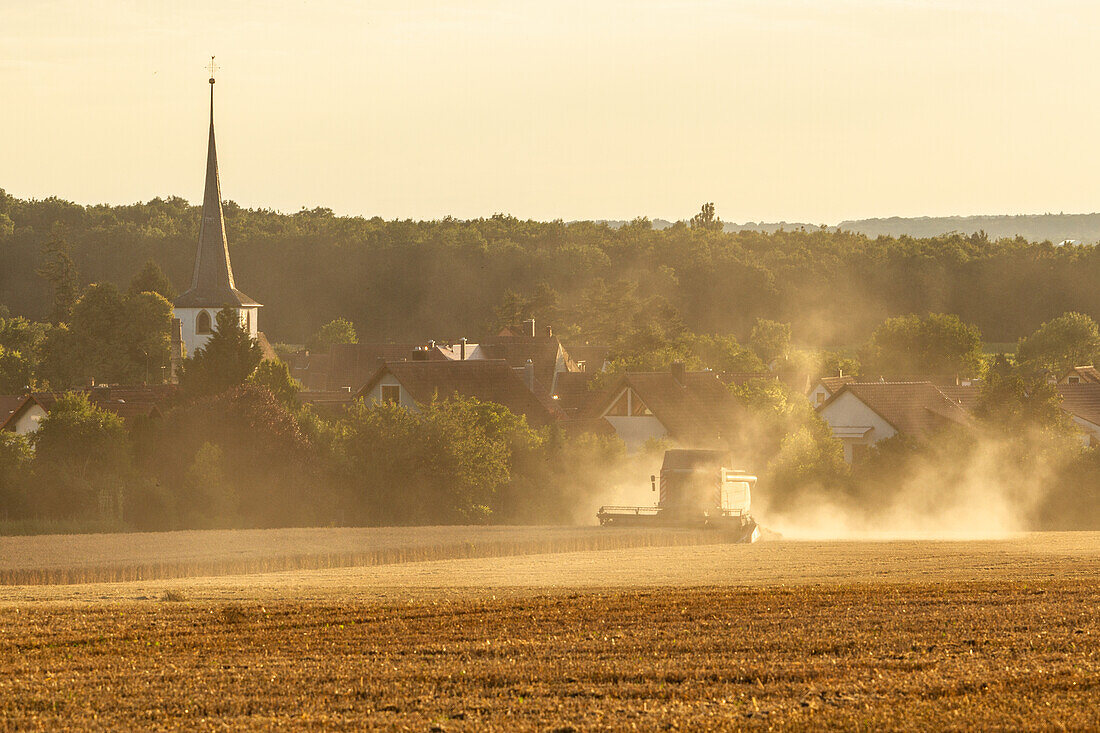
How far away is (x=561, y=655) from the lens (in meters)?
16.4

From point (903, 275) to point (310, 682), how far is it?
575 ft

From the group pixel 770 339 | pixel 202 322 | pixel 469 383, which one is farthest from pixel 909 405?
pixel 770 339

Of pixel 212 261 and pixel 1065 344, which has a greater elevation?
pixel 212 261

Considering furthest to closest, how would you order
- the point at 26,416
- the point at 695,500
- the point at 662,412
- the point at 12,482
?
the point at 662,412, the point at 26,416, the point at 12,482, the point at 695,500

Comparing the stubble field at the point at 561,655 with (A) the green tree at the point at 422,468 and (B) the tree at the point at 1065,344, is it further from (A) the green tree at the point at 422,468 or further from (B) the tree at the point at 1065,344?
(B) the tree at the point at 1065,344

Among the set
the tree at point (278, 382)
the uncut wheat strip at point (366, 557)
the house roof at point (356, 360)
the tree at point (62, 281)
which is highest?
the tree at point (62, 281)

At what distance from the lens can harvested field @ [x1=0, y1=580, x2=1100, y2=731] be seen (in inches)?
517

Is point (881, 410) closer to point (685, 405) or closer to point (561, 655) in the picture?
point (685, 405)

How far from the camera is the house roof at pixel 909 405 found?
69812 millimetres

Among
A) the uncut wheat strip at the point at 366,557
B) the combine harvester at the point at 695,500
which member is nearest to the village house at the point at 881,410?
the combine harvester at the point at 695,500

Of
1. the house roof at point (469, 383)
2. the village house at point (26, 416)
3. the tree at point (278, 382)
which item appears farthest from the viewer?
the house roof at point (469, 383)

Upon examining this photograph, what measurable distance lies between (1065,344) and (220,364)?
104 metres

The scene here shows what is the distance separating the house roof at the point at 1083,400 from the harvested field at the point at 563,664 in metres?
63.2

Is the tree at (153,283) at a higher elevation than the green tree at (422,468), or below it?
higher
